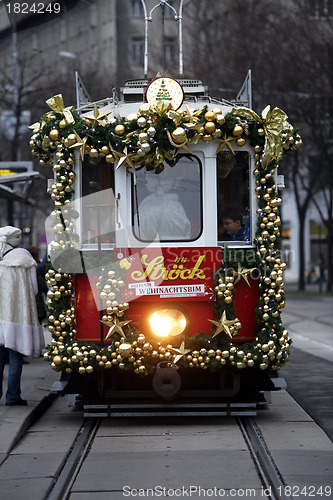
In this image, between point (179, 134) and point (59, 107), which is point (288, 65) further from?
point (179, 134)

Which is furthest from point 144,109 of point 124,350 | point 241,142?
point 124,350

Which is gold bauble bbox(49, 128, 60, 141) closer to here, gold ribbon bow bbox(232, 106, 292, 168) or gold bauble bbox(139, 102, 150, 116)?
gold bauble bbox(139, 102, 150, 116)

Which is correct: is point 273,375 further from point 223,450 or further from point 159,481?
point 159,481

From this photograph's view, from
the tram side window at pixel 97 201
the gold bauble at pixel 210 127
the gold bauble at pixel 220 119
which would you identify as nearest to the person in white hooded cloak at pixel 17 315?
the tram side window at pixel 97 201

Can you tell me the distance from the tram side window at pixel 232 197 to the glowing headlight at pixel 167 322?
0.85 m

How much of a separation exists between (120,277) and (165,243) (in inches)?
21.5

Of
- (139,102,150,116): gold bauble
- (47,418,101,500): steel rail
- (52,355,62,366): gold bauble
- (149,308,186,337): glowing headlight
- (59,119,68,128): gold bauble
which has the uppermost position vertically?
(139,102,150,116): gold bauble

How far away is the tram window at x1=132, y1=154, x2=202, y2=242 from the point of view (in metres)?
9.40

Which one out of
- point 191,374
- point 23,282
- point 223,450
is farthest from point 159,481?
point 23,282

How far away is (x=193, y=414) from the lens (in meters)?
9.40

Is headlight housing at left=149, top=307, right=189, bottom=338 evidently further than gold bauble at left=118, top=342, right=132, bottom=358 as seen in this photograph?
Yes

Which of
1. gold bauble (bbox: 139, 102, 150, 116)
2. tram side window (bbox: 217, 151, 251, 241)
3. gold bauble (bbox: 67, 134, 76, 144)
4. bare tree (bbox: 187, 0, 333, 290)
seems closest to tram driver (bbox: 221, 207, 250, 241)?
tram side window (bbox: 217, 151, 251, 241)

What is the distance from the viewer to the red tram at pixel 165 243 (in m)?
9.23

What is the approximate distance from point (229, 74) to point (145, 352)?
94.5 ft
